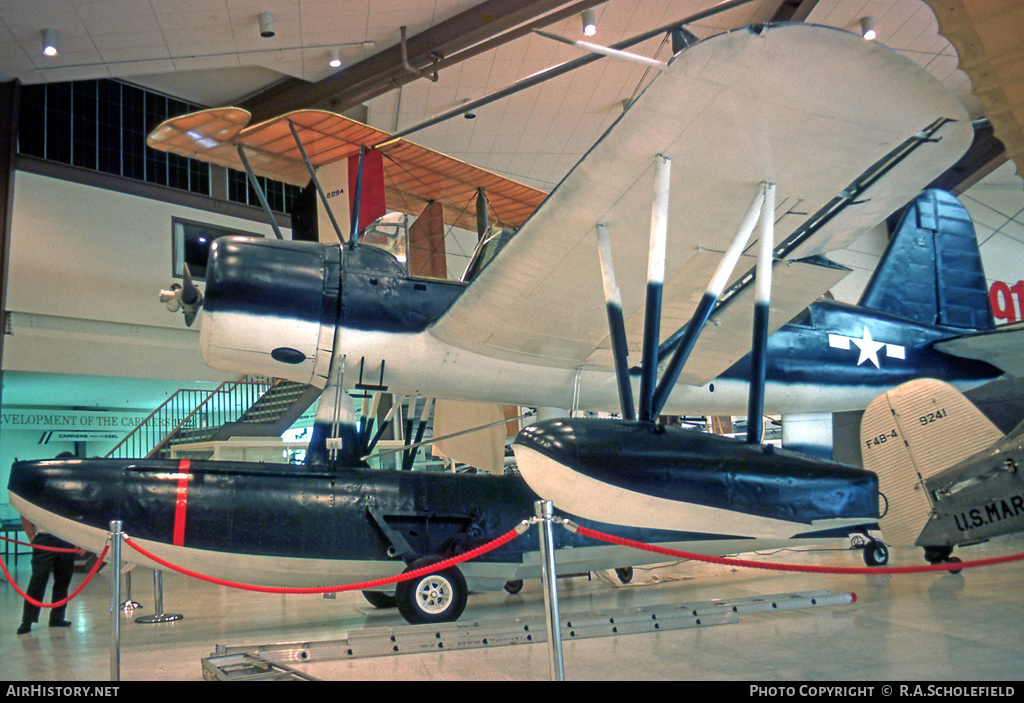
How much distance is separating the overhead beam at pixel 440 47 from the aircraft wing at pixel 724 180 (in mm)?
6742

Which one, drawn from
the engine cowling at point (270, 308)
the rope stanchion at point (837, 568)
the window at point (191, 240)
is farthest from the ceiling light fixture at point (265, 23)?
the rope stanchion at point (837, 568)

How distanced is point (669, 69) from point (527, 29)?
26.9 ft

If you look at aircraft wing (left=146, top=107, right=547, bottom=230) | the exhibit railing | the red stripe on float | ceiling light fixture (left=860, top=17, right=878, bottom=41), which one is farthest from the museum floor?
ceiling light fixture (left=860, top=17, right=878, bottom=41)

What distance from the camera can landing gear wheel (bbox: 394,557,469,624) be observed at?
4910 millimetres

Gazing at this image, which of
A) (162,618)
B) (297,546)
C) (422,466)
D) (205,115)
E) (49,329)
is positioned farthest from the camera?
(422,466)

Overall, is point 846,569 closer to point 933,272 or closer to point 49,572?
point 49,572

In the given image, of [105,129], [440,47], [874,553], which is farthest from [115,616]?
[105,129]

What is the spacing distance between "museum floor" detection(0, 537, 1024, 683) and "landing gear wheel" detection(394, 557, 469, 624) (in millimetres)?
536

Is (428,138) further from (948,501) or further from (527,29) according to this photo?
(948,501)

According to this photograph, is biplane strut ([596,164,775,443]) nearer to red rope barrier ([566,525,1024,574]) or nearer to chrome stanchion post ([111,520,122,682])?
red rope barrier ([566,525,1024,574])

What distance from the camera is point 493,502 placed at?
18.3 feet

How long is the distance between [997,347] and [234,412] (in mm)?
13554

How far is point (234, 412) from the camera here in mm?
15391
